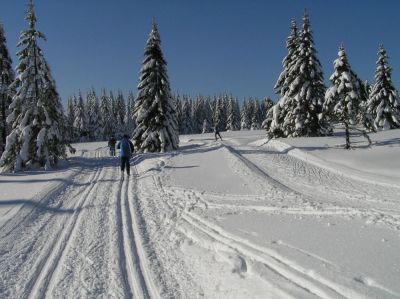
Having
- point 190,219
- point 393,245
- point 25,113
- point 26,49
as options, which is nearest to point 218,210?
point 190,219

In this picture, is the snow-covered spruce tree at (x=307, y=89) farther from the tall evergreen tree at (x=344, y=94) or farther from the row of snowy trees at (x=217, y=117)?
the row of snowy trees at (x=217, y=117)

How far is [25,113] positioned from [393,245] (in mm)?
21342

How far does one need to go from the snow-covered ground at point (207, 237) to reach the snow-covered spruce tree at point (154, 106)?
15515mm

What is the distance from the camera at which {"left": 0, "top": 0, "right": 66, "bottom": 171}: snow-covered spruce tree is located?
2208cm

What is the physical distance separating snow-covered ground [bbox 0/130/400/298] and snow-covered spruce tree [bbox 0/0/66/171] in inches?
300

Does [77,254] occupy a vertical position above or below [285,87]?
below

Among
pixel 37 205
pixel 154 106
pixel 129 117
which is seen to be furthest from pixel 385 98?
pixel 129 117

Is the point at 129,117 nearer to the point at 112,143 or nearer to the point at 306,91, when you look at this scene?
the point at 112,143

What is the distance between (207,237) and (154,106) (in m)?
23.7

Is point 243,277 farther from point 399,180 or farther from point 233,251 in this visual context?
point 399,180

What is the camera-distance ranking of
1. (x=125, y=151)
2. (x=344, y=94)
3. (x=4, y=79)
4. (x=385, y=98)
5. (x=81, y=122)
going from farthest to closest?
(x=81, y=122) → (x=385, y=98) → (x=4, y=79) → (x=344, y=94) → (x=125, y=151)

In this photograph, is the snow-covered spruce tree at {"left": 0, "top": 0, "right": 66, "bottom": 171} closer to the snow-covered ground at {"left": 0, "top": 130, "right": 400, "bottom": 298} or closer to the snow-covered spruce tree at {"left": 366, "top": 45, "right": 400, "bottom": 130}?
the snow-covered ground at {"left": 0, "top": 130, "right": 400, "bottom": 298}

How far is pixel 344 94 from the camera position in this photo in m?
23.9

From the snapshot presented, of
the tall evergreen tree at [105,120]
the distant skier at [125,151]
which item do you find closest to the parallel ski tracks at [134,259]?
the distant skier at [125,151]
